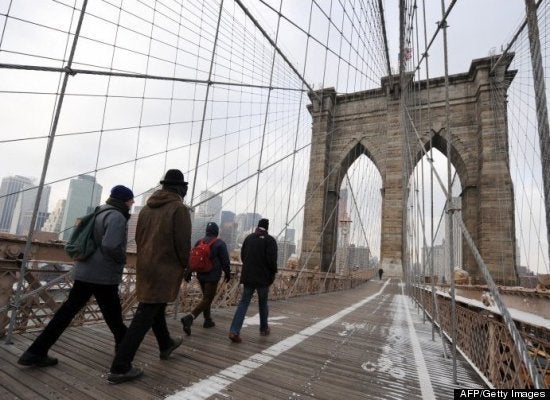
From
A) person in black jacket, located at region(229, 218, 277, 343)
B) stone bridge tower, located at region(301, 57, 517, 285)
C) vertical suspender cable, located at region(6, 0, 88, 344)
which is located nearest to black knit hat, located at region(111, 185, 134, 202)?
vertical suspender cable, located at region(6, 0, 88, 344)

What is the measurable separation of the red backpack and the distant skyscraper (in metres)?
1.90

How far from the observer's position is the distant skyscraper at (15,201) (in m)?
3.68

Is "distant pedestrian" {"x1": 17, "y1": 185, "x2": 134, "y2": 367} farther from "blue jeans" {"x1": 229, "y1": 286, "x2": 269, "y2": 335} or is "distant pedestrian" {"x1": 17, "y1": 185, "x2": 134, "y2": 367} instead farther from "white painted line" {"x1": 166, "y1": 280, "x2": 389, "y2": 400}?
"blue jeans" {"x1": 229, "y1": 286, "x2": 269, "y2": 335}

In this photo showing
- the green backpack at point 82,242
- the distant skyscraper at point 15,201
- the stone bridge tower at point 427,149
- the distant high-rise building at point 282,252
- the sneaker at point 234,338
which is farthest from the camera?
the stone bridge tower at point 427,149

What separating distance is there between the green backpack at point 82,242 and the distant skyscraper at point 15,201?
6.31 ft

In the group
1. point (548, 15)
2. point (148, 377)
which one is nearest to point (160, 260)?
point (148, 377)

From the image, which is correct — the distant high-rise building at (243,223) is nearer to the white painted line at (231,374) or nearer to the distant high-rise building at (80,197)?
the distant high-rise building at (80,197)

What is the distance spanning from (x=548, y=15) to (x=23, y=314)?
1192cm

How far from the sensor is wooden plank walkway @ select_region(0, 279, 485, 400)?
1.84 metres

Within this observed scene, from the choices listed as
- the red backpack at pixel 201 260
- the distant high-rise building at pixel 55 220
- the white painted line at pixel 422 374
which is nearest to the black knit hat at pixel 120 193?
the red backpack at pixel 201 260

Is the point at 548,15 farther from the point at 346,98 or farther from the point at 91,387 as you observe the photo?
the point at 346,98

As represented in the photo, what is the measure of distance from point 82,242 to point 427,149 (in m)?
22.7

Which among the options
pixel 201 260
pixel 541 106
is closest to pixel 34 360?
pixel 201 260

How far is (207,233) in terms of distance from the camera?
12.0ft
